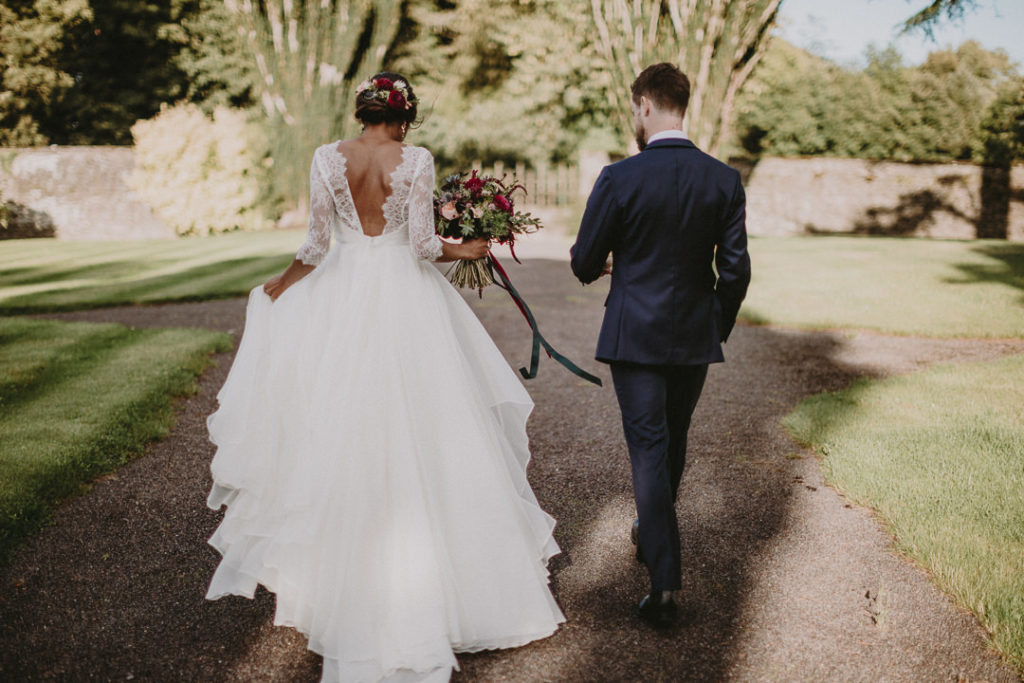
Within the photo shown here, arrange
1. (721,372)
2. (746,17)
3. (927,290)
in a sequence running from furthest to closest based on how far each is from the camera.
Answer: (746,17), (927,290), (721,372)

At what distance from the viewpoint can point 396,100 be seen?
3.00 meters

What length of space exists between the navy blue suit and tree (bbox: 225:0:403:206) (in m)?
21.3

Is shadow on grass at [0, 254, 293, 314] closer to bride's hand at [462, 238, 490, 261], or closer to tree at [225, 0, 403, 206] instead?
bride's hand at [462, 238, 490, 261]

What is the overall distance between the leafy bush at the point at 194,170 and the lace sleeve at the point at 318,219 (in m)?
18.2

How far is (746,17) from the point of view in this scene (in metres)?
14.0

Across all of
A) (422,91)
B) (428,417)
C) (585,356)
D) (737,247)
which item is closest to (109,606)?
(428,417)

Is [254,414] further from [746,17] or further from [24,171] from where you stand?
[24,171]

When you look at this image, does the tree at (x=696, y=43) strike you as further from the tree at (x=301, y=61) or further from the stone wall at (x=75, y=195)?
the stone wall at (x=75, y=195)

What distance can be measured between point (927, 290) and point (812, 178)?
13506 millimetres

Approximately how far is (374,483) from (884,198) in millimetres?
23669

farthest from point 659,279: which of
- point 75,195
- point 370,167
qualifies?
point 75,195

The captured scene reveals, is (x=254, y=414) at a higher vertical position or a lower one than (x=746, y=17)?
lower

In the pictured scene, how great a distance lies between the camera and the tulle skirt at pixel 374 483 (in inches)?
107

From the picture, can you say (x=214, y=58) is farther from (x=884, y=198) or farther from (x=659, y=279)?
(x=659, y=279)
